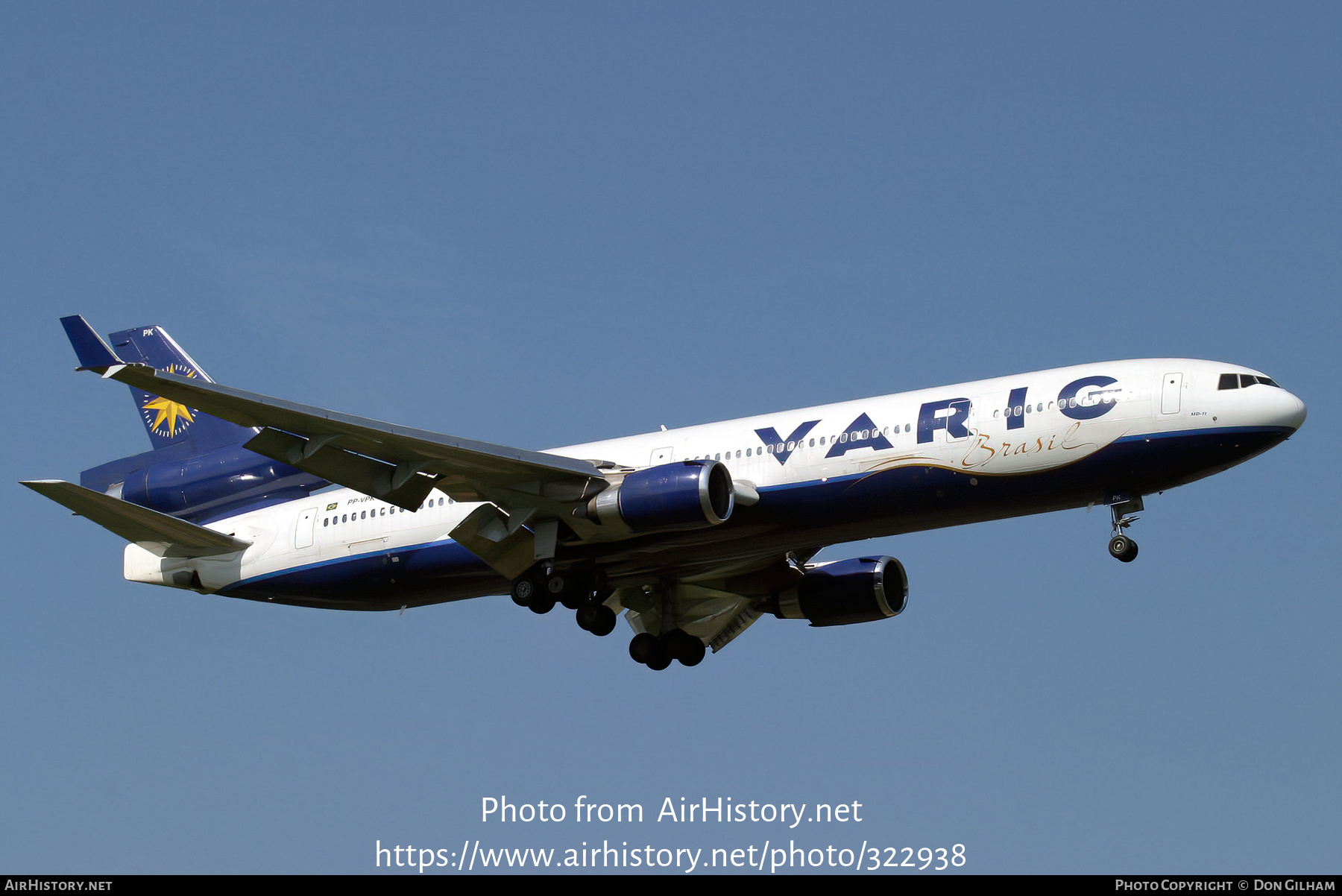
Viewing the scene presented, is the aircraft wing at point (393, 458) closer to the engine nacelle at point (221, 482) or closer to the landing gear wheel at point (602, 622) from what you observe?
the landing gear wheel at point (602, 622)

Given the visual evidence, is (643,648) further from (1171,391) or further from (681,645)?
(1171,391)

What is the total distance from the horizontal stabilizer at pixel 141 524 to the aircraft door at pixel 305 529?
144 cm

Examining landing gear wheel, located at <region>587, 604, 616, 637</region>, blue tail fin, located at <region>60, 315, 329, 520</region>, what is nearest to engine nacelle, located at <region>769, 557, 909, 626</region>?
landing gear wheel, located at <region>587, 604, 616, 637</region>

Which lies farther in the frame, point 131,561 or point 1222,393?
point 131,561

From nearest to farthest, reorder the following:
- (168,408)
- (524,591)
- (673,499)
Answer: (673,499) → (524,591) → (168,408)

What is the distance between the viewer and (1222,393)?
33.0 metres

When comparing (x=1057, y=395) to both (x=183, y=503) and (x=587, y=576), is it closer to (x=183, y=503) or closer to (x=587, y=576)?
(x=587, y=576)

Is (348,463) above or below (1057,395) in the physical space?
below

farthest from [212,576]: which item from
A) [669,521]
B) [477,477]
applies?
[669,521]

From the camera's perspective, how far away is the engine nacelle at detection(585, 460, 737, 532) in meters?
33.8

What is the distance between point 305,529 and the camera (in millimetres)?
40406

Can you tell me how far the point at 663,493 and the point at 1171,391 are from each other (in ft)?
35.7

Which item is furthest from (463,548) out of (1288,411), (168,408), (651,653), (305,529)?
(1288,411)

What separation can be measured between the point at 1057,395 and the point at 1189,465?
10.0 feet
